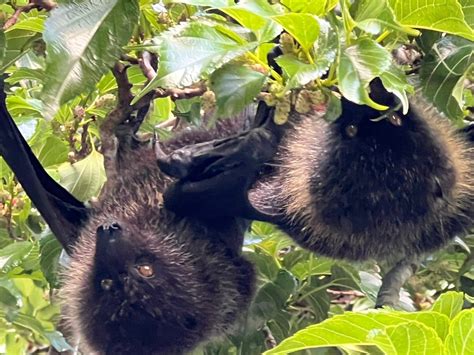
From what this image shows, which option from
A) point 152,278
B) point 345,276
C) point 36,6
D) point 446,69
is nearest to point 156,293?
point 152,278

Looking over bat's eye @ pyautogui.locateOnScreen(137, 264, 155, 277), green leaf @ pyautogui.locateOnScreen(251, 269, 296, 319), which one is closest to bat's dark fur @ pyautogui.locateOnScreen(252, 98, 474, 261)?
green leaf @ pyautogui.locateOnScreen(251, 269, 296, 319)

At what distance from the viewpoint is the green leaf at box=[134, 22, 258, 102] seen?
1078 millimetres

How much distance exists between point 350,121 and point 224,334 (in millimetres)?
551

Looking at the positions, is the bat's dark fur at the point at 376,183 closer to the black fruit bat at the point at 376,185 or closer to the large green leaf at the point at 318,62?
the black fruit bat at the point at 376,185

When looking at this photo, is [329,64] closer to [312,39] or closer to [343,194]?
[312,39]

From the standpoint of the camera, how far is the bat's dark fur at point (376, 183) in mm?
1617

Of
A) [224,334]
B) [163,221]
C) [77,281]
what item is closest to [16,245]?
[77,281]

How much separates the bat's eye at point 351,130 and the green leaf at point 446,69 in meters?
0.24

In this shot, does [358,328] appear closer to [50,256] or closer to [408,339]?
[408,339]

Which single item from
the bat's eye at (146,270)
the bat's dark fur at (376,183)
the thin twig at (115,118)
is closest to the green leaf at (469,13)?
the bat's dark fur at (376,183)

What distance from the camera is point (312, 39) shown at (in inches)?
44.8

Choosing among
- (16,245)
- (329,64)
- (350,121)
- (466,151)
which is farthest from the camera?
(16,245)

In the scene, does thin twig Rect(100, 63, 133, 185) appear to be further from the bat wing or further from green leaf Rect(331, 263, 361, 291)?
green leaf Rect(331, 263, 361, 291)

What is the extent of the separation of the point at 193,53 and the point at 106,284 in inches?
33.1
